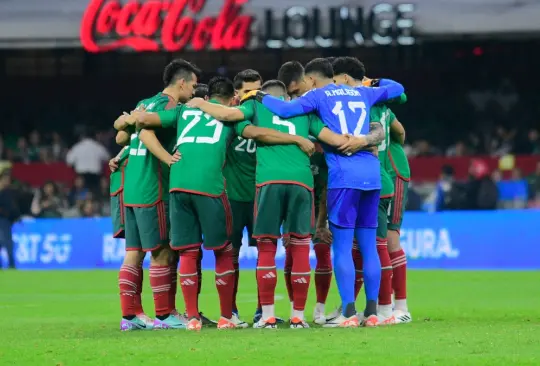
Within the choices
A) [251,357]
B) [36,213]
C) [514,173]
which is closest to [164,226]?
[251,357]

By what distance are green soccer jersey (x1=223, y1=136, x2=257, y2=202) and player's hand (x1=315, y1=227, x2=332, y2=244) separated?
71cm

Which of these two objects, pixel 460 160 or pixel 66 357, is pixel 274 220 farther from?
pixel 460 160

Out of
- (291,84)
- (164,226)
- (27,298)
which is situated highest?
(291,84)

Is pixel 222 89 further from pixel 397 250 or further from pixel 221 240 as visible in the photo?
pixel 397 250

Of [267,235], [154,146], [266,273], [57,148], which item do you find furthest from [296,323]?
[57,148]

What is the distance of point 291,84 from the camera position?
11211mm

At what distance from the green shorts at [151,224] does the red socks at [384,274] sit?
1939 mm

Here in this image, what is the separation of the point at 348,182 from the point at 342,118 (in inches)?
22.0

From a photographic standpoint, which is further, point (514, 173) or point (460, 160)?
point (460, 160)

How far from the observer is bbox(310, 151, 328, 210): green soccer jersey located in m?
11.4

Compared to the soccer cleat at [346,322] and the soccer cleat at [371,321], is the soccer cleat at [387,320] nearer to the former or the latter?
the soccer cleat at [371,321]

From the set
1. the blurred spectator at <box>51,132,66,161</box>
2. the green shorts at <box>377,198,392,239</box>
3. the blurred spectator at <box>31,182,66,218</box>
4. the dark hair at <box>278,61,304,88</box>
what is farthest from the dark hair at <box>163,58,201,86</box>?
the blurred spectator at <box>51,132,66,161</box>

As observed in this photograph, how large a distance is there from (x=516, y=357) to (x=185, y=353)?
2.26 meters

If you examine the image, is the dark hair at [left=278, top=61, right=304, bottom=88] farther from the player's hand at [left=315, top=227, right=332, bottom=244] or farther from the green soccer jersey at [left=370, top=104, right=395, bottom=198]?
the player's hand at [left=315, top=227, right=332, bottom=244]
